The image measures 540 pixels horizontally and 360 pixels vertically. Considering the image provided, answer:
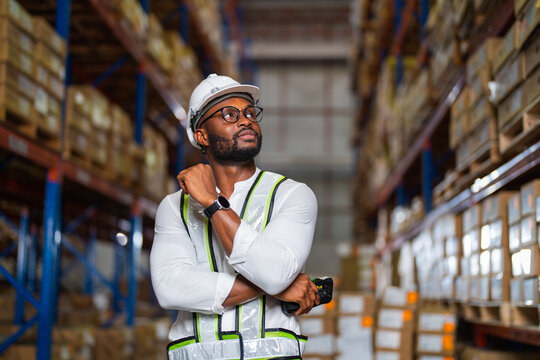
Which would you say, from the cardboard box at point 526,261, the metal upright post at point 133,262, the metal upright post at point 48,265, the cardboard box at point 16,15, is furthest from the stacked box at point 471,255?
the metal upright post at point 133,262

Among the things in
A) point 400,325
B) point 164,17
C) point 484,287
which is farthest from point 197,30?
point 484,287

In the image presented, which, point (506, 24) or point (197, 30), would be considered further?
point (197, 30)

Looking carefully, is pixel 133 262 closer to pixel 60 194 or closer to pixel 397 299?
pixel 60 194

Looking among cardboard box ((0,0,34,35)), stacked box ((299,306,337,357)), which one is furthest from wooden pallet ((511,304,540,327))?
cardboard box ((0,0,34,35))

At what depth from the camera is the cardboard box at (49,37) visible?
229 inches

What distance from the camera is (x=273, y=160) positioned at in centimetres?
2294

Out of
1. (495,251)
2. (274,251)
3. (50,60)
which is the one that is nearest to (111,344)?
(50,60)

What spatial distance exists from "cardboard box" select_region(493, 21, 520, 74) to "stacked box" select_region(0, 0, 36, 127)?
12.2 feet

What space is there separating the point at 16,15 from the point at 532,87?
4018 mm

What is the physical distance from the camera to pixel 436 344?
5934mm

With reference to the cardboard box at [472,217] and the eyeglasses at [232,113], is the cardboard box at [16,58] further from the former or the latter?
the cardboard box at [472,217]

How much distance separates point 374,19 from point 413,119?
19.8 ft

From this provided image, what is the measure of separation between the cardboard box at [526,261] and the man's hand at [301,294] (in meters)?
1.80

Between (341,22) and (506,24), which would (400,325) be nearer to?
(506,24)
